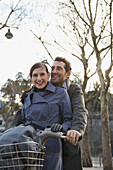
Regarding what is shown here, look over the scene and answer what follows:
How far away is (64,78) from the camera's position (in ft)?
10.7

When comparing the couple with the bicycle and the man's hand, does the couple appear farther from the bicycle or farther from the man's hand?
the bicycle

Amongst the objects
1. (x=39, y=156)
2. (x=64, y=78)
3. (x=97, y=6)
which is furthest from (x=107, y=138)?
(x=39, y=156)

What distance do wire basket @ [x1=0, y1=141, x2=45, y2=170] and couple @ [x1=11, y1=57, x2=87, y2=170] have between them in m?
0.56

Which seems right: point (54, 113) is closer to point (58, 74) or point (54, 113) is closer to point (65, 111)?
point (65, 111)

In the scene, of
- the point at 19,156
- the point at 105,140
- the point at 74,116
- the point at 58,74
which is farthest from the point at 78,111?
the point at 105,140

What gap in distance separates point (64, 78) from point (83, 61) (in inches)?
431

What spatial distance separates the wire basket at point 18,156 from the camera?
5.90 ft

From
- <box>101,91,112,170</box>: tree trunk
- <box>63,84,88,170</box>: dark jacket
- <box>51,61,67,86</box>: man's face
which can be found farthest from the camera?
<box>101,91,112,170</box>: tree trunk

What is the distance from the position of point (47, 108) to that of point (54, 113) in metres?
0.08

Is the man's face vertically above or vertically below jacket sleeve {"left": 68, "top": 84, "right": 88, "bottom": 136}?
above

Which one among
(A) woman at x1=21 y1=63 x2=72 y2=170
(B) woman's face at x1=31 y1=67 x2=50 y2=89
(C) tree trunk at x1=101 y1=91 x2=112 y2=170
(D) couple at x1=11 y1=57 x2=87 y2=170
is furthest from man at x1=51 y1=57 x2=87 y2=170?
(C) tree trunk at x1=101 y1=91 x2=112 y2=170

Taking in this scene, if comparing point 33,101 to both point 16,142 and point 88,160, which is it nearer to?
point 16,142

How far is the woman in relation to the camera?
2.49 m

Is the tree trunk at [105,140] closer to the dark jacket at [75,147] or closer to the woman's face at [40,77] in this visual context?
the dark jacket at [75,147]
